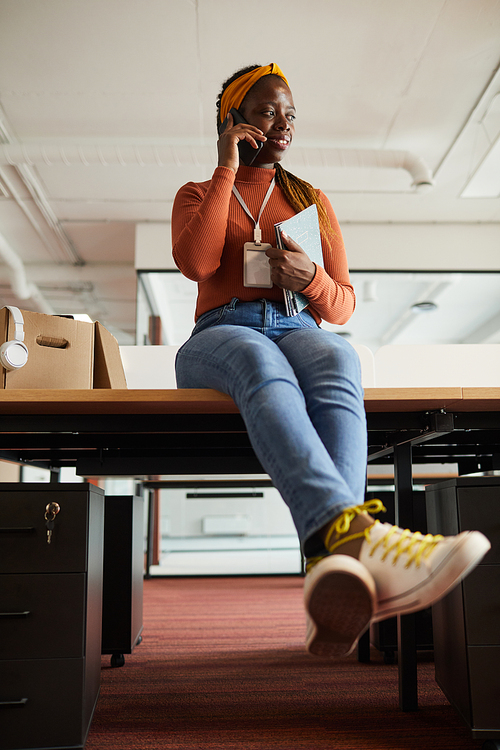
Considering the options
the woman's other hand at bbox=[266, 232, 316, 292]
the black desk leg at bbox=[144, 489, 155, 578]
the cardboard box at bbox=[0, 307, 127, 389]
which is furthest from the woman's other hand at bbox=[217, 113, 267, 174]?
the black desk leg at bbox=[144, 489, 155, 578]

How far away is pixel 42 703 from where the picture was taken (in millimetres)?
1141

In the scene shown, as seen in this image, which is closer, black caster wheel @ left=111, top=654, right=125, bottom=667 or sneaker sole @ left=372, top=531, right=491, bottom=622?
sneaker sole @ left=372, top=531, right=491, bottom=622

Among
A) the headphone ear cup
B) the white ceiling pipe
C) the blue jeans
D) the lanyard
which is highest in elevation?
the white ceiling pipe

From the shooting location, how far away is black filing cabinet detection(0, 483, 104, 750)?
1.14m

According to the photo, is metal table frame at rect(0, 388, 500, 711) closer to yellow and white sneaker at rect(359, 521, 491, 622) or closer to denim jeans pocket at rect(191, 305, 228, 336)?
denim jeans pocket at rect(191, 305, 228, 336)

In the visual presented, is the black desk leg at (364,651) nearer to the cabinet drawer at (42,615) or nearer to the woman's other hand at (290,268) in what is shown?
the cabinet drawer at (42,615)

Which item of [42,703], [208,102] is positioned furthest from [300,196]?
[208,102]

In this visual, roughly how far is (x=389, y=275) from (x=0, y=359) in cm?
496

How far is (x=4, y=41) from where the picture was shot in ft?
11.0

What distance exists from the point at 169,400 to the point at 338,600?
0.57 meters

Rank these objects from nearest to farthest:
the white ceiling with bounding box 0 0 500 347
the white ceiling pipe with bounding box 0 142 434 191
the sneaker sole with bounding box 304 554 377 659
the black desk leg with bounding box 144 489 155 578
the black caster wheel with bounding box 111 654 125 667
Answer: the sneaker sole with bounding box 304 554 377 659, the black caster wheel with bounding box 111 654 125 667, the white ceiling with bounding box 0 0 500 347, the white ceiling pipe with bounding box 0 142 434 191, the black desk leg with bounding box 144 489 155 578

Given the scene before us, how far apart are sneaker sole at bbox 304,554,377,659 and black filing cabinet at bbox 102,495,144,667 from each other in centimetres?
121

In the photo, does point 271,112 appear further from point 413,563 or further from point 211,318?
point 413,563

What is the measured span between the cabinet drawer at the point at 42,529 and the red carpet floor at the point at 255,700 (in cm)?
41
